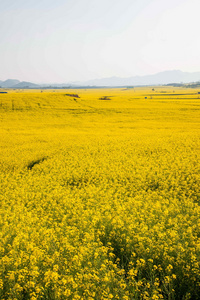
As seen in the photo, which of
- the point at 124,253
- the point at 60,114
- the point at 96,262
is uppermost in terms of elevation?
the point at 60,114

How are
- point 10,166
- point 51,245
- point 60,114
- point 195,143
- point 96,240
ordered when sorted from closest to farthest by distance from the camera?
point 51,245
point 96,240
point 10,166
point 195,143
point 60,114

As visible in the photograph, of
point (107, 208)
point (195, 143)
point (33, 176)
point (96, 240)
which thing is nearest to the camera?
point (96, 240)

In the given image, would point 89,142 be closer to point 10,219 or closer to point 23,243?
point 10,219

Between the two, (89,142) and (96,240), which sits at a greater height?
(89,142)

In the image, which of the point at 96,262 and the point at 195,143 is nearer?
the point at 96,262

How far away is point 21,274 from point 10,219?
3.13 meters

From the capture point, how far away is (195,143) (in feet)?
65.1

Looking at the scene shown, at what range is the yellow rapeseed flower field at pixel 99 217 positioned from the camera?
16.5 feet

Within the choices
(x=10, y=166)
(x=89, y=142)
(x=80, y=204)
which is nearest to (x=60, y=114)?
(x=89, y=142)

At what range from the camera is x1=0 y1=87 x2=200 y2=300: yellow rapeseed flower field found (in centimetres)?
504

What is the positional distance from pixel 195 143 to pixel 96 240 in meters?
15.7

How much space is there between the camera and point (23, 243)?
6613 millimetres

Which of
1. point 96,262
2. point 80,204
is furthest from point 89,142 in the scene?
point 96,262

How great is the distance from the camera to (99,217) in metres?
8.02
